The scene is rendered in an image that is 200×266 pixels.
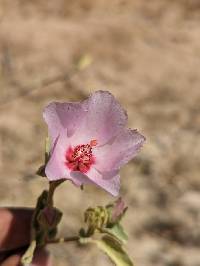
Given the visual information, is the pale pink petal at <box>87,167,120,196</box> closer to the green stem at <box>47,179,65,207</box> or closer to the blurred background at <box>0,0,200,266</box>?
the green stem at <box>47,179,65,207</box>

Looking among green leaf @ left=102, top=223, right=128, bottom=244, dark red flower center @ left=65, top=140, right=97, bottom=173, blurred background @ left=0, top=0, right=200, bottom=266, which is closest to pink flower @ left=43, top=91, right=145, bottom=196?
dark red flower center @ left=65, top=140, right=97, bottom=173

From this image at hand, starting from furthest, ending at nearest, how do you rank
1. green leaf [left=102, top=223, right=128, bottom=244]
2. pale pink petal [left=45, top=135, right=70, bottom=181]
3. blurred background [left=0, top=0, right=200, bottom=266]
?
blurred background [left=0, top=0, right=200, bottom=266] < green leaf [left=102, top=223, right=128, bottom=244] < pale pink petal [left=45, top=135, right=70, bottom=181]

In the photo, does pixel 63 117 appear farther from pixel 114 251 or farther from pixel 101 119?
pixel 114 251

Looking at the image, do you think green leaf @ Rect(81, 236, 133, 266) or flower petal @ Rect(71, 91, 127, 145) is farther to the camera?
green leaf @ Rect(81, 236, 133, 266)

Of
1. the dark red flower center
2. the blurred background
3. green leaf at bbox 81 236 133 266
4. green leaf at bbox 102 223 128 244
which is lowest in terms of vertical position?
green leaf at bbox 81 236 133 266

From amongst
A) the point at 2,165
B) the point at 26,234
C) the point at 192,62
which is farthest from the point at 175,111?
the point at 26,234

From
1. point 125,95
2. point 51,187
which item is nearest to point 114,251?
point 51,187
